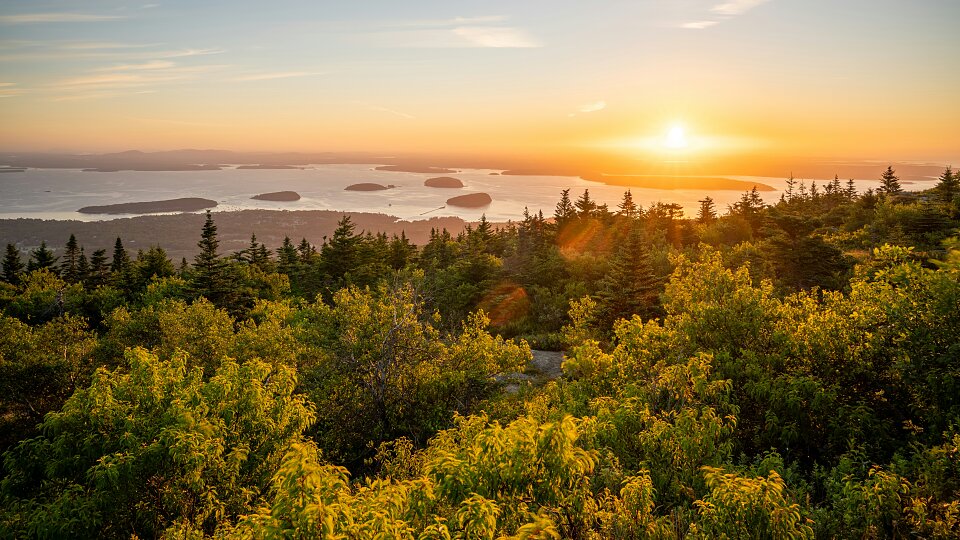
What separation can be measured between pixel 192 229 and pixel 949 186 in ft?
664

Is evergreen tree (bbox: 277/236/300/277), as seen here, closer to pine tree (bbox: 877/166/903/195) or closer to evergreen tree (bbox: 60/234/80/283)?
evergreen tree (bbox: 60/234/80/283)

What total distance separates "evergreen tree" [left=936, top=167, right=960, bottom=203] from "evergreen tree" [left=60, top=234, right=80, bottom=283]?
10942 cm

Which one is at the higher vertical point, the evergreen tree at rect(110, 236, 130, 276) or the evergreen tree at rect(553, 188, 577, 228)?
the evergreen tree at rect(553, 188, 577, 228)

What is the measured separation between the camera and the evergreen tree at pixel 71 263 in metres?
68.9

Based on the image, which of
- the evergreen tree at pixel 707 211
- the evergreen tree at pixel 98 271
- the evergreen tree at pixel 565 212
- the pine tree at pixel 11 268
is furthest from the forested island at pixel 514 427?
→ the evergreen tree at pixel 707 211

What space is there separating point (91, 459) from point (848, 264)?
159 feet

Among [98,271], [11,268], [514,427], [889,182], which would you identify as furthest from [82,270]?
[889,182]

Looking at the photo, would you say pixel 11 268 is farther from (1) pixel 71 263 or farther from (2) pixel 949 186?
(2) pixel 949 186

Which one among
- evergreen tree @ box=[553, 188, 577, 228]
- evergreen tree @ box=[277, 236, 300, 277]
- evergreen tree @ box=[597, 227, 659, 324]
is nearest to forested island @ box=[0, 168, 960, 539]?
evergreen tree @ box=[597, 227, 659, 324]

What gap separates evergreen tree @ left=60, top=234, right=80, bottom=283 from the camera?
68.9m

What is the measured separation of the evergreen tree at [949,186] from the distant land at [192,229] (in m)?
118

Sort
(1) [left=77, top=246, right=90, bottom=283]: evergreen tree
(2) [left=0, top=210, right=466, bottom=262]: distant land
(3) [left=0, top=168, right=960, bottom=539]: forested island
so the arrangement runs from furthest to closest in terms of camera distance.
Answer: (2) [left=0, top=210, right=466, bottom=262]: distant land, (1) [left=77, top=246, right=90, bottom=283]: evergreen tree, (3) [left=0, top=168, right=960, bottom=539]: forested island

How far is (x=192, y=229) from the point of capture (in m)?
177

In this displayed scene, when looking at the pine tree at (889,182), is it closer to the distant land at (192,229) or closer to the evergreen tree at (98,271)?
the distant land at (192,229)
